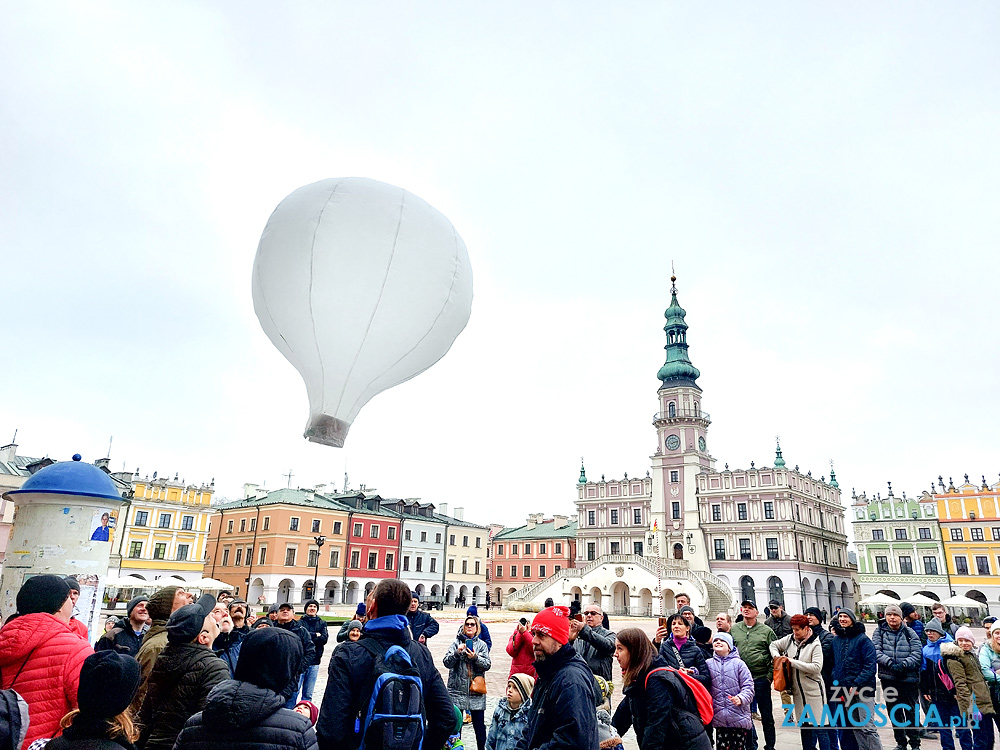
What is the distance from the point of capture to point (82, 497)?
8.20m

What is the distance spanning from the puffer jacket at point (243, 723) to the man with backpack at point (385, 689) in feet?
1.39

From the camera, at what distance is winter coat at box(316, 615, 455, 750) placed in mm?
3436

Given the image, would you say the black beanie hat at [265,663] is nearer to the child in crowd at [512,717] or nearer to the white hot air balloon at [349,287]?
the child in crowd at [512,717]

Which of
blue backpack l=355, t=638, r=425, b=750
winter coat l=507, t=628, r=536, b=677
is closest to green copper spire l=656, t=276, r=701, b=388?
winter coat l=507, t=628, r=536, b=677

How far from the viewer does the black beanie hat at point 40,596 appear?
3.69 m

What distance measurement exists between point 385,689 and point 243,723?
823 millimetres

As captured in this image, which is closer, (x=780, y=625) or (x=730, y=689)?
(x=730, y=689)

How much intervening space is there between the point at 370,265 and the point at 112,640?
4.51 metres

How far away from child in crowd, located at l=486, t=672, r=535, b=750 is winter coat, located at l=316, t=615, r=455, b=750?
2.12ft

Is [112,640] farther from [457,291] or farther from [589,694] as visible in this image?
[457,291]

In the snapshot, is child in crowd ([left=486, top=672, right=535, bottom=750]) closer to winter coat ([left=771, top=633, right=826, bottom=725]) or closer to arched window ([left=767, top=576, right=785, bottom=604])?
winter coat ([left=771, top=633, right=826, bottom=725])

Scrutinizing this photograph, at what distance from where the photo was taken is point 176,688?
3580 mm

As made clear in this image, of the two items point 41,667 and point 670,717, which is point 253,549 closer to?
point 41,667

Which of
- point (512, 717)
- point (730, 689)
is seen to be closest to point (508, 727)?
point (512, 717)
